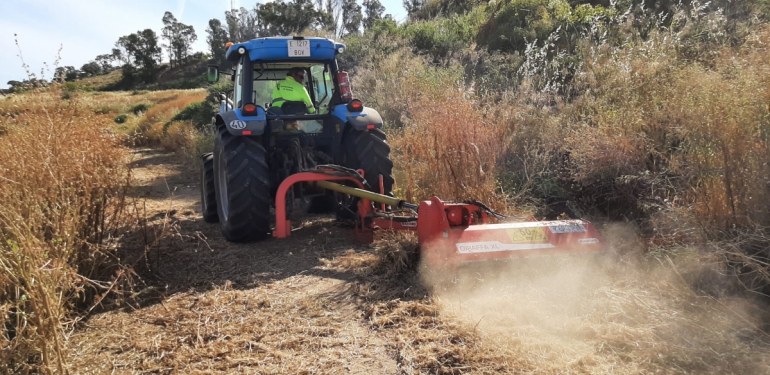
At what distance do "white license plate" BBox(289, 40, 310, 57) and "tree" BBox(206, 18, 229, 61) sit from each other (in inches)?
1502

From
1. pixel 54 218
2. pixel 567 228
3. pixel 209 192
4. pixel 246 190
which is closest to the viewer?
pixel 54 218

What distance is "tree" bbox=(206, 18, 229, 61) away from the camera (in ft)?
135

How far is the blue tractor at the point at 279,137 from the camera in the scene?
4.77m

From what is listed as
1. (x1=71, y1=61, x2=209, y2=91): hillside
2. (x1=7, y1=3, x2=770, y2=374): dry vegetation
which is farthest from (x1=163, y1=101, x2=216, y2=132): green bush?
(x1=71, y1=61, x2=209, y2=91): hillside

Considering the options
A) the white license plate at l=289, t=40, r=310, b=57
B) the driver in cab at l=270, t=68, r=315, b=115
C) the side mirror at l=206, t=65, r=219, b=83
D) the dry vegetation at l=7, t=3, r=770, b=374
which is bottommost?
the dry vegetation at l=7, t=3, r=770, b=374

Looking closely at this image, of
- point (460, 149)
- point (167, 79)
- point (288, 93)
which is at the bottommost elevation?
point (460, 149)

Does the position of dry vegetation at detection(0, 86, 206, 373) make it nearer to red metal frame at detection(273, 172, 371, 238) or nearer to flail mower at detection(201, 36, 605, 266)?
flail mower at detection(201, 36, 605, 266)

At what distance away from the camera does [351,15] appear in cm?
3120

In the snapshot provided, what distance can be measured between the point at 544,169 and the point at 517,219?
1735 millimetres

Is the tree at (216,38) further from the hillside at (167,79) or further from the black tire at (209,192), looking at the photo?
the black tire at (209,192)

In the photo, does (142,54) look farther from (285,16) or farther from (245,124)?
(245,124)

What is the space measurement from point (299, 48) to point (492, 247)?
3.04 meters

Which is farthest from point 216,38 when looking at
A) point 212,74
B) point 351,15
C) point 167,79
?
point 212,74

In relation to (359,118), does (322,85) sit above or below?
above
